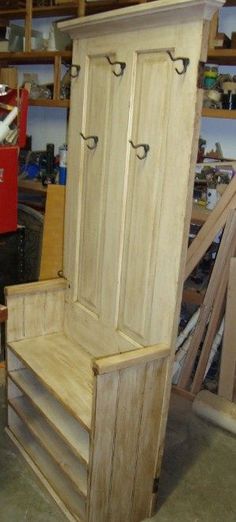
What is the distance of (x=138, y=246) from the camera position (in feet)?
5.04

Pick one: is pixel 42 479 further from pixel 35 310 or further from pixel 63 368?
pixel 35 310

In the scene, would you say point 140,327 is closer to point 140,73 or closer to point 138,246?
point 138,246

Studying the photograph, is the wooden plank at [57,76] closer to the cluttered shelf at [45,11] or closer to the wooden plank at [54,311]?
the cluttered shelf at [45,11]

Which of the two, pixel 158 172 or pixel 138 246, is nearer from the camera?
pixel 158 172

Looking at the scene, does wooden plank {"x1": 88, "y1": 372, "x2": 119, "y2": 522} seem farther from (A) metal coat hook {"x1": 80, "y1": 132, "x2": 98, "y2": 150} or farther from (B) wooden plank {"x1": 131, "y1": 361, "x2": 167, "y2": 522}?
(A) metal coat hook {"x1": 80, "y1": 132, "x2": 98, "y2": 150}

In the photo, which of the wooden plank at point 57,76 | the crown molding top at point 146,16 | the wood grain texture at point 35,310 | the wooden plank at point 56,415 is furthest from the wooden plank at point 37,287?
the wooden plank at point 57,76

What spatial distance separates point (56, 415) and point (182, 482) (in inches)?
24.2

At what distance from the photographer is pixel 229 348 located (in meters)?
2.35

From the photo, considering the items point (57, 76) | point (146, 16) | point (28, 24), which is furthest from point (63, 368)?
point (28, 24)

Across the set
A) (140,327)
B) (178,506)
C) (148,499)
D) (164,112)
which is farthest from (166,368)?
(164,112)

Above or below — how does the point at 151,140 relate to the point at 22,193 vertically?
above

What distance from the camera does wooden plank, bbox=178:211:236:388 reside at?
2.28 m

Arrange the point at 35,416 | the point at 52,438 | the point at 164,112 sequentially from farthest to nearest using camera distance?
the point at 35,416 → the point at 52,438 → the point at 164,112

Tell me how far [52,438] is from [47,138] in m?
2.37
